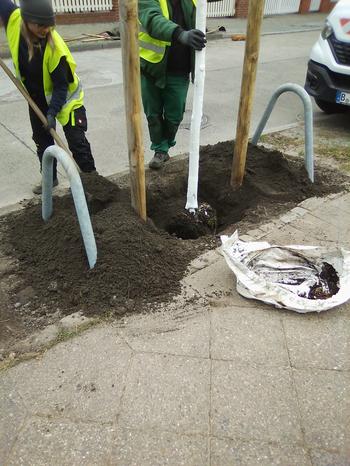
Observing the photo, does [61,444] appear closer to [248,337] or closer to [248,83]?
[248,337]

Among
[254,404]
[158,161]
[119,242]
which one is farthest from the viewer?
[158,161]

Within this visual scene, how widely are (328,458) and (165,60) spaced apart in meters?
3.41

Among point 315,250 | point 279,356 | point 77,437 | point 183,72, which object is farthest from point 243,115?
point 77,437

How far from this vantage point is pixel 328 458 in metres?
1.90

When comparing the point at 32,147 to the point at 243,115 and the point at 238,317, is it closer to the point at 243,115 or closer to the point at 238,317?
the point at 243,115

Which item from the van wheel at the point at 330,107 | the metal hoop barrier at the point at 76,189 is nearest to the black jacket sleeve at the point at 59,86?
the metal hoop barrier at the point at 76,189

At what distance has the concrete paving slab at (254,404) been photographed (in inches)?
78.2

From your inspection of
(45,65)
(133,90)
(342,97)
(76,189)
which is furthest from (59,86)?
(342,97)

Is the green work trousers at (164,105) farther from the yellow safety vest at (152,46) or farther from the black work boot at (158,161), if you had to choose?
the yellow safety vest at (152,46)

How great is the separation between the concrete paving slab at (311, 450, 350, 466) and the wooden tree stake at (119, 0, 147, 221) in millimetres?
2001

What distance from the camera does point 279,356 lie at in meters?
2.38

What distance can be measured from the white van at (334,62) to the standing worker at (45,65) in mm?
3651

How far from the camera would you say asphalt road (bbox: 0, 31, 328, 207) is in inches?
192

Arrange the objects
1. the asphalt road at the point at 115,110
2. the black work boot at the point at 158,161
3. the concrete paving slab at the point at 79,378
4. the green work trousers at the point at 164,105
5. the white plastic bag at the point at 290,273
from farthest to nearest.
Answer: the asphalt road at the point at 115,110 → the black work boot at the point at 158,161 → the green work trousers at the point at 164,105 → the white plastic bag at the point at 290,273 → the concrete paving slab at the point at 79,378
